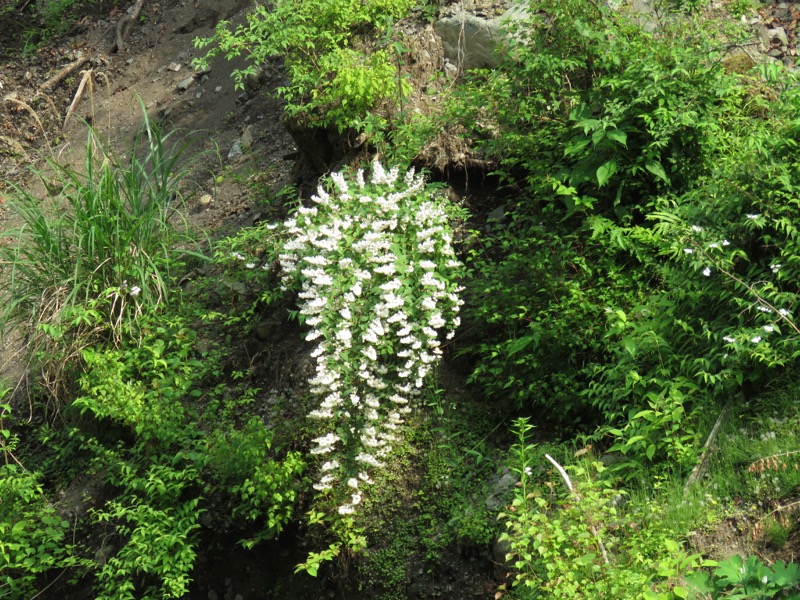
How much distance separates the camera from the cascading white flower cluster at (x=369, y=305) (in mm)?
5184

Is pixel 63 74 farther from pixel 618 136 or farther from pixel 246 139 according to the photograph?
pixel 618 136

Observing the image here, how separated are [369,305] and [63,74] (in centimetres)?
651

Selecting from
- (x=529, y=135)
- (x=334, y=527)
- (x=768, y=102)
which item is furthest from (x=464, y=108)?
(x=334, y=527)

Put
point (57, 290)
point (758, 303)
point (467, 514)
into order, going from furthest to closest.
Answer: point (57, 290)
point (467, 514)
point (758, 303)

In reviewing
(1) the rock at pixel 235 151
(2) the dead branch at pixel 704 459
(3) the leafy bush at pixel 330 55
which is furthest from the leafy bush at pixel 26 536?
(2) the dead branch at pixel 704 459

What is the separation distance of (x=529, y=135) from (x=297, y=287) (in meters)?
1.77

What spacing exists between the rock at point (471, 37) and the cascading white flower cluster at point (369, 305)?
5.93 ft

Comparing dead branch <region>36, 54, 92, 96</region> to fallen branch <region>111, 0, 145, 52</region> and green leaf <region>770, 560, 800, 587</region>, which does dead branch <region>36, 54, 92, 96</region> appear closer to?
fallen branch <region>111, 0, 145, 52</region>

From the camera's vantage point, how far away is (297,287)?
5.95 m

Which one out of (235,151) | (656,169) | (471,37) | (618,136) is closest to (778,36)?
(471,37)

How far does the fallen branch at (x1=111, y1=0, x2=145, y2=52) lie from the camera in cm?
1023

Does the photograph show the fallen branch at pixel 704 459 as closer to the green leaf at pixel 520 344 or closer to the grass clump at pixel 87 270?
the green leaf at pixel 520 344

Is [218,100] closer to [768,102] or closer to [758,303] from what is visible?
[768,102]

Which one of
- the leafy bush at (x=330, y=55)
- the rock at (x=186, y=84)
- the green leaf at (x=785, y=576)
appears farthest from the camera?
the rock at (x=186, y=84)
